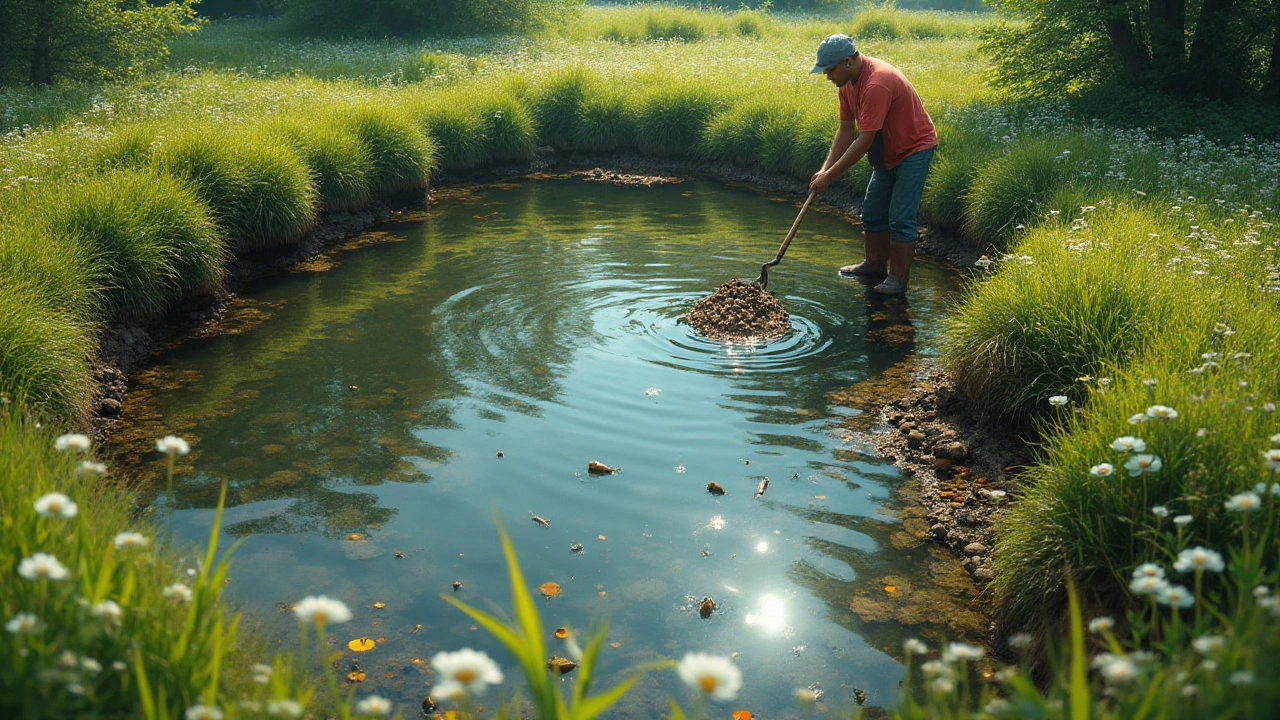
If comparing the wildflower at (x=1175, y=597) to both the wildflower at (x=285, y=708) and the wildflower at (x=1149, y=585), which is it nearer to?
the wildflower at (x=1149, y=585)

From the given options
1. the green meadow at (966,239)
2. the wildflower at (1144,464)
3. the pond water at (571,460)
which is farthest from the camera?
the pond water at (571,460)

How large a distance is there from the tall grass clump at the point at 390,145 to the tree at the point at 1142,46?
8.29 metres

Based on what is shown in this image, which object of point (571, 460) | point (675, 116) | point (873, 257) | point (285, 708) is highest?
point (285, 708)

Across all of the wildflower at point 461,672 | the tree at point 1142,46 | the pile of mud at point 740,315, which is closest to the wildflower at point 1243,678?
the wildflower at point 461,672

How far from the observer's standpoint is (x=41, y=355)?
5.50m

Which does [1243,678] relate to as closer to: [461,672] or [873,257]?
[461,672]

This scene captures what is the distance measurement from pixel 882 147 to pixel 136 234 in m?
6.34

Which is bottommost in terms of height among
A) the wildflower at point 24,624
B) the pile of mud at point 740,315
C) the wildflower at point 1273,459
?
the pile of mud at point 740,315

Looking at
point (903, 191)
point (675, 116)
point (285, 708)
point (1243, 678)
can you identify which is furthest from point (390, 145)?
point (1243, 678)

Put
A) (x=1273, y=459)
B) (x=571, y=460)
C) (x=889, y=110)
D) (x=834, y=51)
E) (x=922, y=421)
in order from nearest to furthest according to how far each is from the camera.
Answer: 1. (x=1273, y=459)
2. (x=571, y=460)
3. (x=922, y=421)
4. (x=834, y=51)
5. (x=889, y=110)

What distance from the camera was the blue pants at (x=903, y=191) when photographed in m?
8.84

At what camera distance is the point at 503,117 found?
14.3 metres

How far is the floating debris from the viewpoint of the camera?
4.29m

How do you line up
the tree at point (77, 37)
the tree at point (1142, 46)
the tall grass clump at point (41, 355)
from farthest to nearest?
the tree at point (77, 37), the tree at point (1142, 46), the tall grass clump at point (41, 355)
